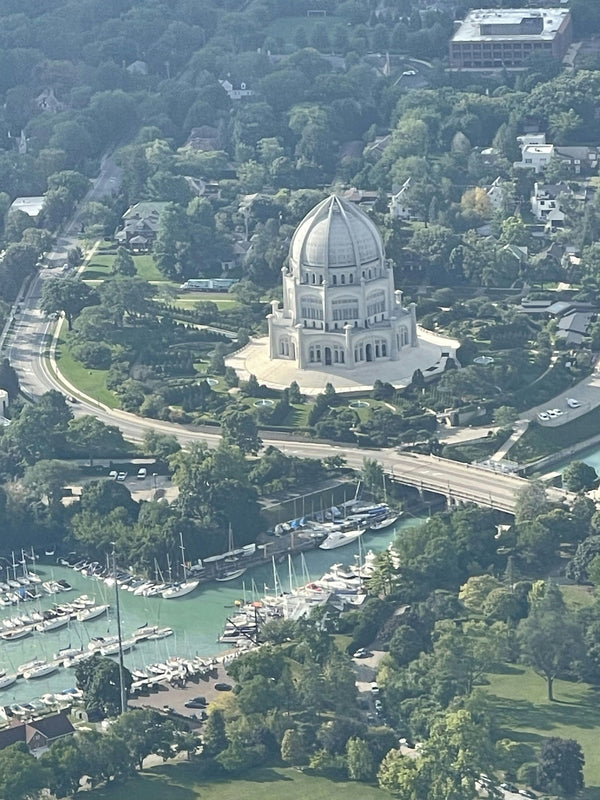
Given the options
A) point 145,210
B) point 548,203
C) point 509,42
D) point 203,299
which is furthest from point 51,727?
point 509,42

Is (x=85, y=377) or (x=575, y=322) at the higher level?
(x=575, y=322)

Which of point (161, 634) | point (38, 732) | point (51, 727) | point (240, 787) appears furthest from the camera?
point (161, 634)

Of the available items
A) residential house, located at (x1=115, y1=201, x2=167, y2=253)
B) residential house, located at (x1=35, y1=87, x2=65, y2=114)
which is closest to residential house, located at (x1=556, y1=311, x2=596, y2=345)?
residential house, located at (x1=115, y1=201, x2=167, y2=253)

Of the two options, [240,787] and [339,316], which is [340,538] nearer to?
[339,316]

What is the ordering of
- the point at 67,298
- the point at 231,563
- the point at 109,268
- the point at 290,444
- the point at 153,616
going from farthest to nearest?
the point at 109,268, the point at 67,298, the point at 290,444, the point at 231,563, the point at 153,616

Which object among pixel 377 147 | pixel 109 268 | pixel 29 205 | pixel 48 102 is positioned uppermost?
pixel 377 147

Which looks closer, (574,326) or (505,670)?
(505,670)

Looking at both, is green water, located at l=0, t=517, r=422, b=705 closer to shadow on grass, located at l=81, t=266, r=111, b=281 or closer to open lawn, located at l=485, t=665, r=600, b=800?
open lawn, located at l=485, t=665, r=600, b=800

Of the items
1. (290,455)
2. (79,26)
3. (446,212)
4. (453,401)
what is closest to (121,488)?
(290,455)

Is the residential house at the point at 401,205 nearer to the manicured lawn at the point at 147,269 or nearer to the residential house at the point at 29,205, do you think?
the manicured lawn at the point at 147,269
